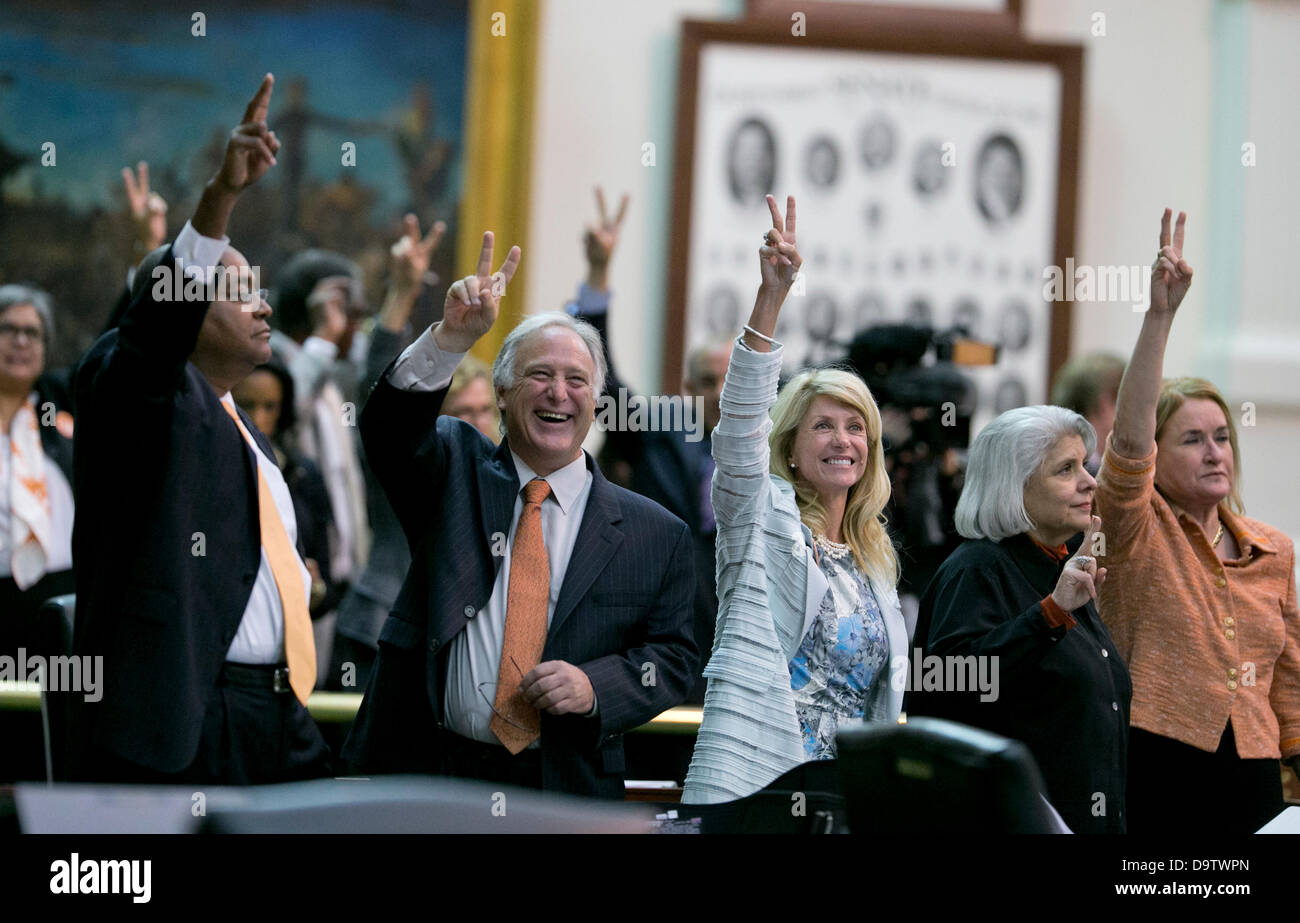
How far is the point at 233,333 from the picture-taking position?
9.69 ft

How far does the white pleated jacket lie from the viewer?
2801mm

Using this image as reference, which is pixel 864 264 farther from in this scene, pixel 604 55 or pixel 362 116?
pixel 362 116

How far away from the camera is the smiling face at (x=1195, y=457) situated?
3.38 meters

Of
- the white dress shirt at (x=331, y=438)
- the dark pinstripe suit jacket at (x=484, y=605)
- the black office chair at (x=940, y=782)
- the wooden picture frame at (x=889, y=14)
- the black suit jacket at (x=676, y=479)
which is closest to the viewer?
the black office chair at (x=940, y=782)

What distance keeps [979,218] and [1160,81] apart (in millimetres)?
979

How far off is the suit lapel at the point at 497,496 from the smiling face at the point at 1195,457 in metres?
1.50

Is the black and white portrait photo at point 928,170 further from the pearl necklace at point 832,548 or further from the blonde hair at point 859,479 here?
the pearl necklace at point 832,548

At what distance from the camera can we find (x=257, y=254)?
228 inches

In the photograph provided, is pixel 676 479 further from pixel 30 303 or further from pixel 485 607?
pixel 30 303

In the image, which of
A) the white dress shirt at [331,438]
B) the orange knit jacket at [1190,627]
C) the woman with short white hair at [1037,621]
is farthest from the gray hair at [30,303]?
the orange knit jacket at [1190,627]

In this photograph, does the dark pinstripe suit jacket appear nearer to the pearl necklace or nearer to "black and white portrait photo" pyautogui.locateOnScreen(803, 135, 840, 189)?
the pearl necklace

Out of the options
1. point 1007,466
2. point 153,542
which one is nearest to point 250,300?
point 153,542

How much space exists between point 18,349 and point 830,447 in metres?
2.47

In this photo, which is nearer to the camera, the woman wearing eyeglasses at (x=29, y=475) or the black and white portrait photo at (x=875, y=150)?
the woman wearing eyeglasses at (x=29, y=475)
